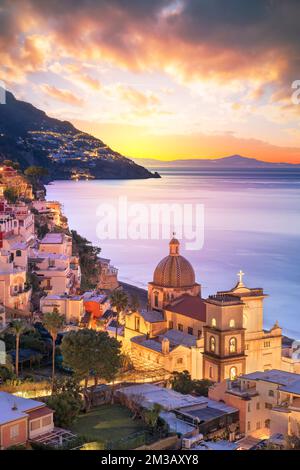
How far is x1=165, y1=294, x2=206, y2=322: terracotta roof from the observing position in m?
17.6

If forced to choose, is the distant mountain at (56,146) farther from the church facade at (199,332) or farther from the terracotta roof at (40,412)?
the terracotta roof at (40,412)

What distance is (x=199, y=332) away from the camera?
17.3 m

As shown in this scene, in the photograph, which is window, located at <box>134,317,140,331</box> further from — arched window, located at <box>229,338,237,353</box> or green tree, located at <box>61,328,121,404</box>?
green tree, located at <box>61,328,121,404</box>

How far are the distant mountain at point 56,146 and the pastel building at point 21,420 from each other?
67.6 metres

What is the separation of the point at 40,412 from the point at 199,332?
772cm

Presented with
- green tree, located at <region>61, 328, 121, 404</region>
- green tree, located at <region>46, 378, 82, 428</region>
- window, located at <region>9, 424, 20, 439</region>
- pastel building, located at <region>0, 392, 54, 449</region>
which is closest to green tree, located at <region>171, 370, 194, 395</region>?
green tree, located at <region>61, 328, 121, 404</region>

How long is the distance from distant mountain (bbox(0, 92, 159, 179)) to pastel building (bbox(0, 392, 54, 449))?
67558 mm

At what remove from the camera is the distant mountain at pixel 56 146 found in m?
92.5

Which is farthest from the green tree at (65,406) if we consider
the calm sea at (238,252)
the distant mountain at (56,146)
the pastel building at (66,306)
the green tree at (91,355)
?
the distant mountain at (56,146)

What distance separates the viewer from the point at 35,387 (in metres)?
12.2

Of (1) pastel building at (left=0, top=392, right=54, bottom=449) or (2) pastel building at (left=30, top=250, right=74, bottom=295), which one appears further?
(2) pastel building at (left=30, top=250, right=74, bottom=295)
